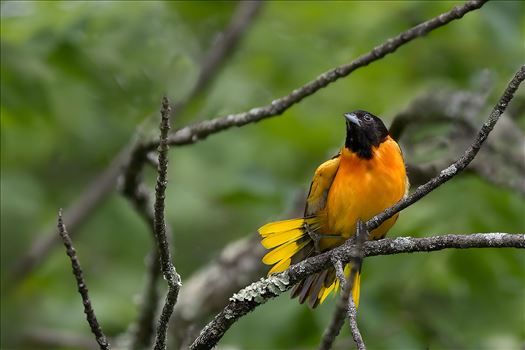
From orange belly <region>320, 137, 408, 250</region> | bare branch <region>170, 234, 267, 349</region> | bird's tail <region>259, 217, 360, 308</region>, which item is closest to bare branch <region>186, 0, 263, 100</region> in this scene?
bare branch <region>170, 234, 267, 349</region>

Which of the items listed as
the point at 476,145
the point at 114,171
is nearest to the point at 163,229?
the point at 476,145

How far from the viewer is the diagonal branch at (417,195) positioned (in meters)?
3.33

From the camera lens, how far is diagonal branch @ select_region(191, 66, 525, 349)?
3.33 metres

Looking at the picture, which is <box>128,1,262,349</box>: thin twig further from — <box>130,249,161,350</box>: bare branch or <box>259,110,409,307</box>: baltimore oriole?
<box>259,110,409,307</box>: baltimore oriole

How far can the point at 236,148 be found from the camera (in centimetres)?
870

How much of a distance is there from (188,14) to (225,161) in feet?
5.51

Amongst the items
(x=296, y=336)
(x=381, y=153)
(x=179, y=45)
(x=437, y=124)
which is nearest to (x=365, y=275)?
(x=296, y=336)

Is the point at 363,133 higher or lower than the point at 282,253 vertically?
higher

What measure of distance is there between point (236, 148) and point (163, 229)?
5.43 metres

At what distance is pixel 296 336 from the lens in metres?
6.76

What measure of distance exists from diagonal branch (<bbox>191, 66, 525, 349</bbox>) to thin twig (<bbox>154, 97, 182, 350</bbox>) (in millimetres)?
195

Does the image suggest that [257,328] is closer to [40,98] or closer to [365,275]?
[365,275]

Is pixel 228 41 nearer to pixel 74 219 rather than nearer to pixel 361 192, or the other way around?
pixel 74 219

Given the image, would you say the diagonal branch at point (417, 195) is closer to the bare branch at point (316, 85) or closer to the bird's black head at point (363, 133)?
the bare branch at point (316, 85)
